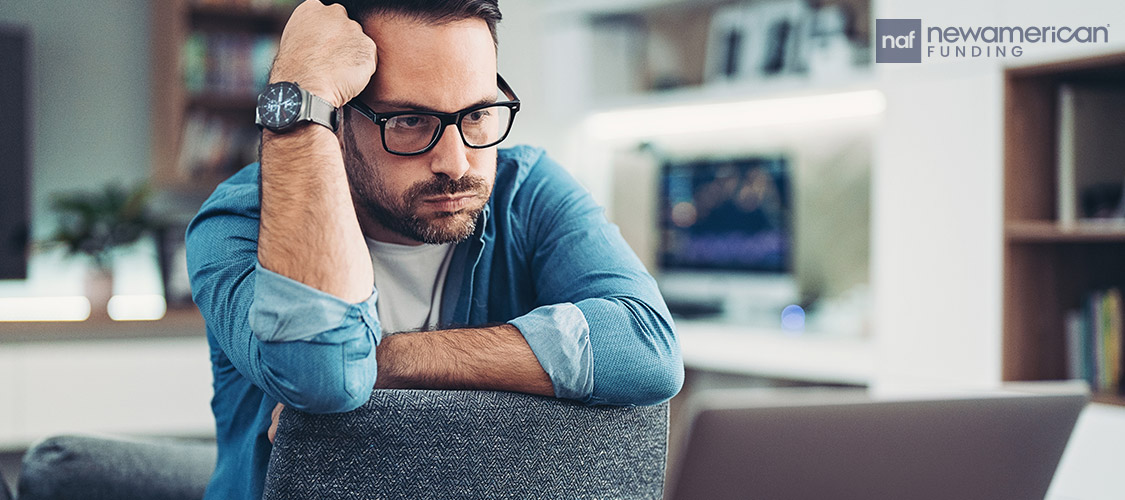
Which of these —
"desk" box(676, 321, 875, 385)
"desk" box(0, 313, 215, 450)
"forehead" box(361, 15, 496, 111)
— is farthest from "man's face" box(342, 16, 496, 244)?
"desk" box(0, 313, 215, 450)

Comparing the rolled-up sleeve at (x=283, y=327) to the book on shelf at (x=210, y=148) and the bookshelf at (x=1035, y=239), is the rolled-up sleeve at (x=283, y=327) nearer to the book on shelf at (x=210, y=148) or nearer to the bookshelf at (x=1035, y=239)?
the bookshelf at (x=1035, y=239)

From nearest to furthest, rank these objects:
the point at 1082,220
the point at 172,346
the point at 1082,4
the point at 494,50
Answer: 1. the point at 494,50
2. the point at 1082,4
3. the point at 1082,220
4. the point at 172,346

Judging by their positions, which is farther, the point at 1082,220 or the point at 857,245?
the point at 857,245

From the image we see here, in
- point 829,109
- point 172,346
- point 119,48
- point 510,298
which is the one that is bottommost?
point 172,346

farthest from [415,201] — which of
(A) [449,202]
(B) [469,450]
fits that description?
(B) [469,450]

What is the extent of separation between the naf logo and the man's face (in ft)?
6.18

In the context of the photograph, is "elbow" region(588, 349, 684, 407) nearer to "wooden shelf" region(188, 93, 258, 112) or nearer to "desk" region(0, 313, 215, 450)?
"desk" region(0, 313, 215, 450)

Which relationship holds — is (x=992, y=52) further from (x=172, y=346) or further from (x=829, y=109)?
(x=172, y=346)

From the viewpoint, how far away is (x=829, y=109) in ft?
12.0

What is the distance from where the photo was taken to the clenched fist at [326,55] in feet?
3.78

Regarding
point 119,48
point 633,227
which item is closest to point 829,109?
point 633,227

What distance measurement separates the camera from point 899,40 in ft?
9.41

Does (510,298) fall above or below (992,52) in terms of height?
below

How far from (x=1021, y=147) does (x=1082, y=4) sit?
0.40 m
